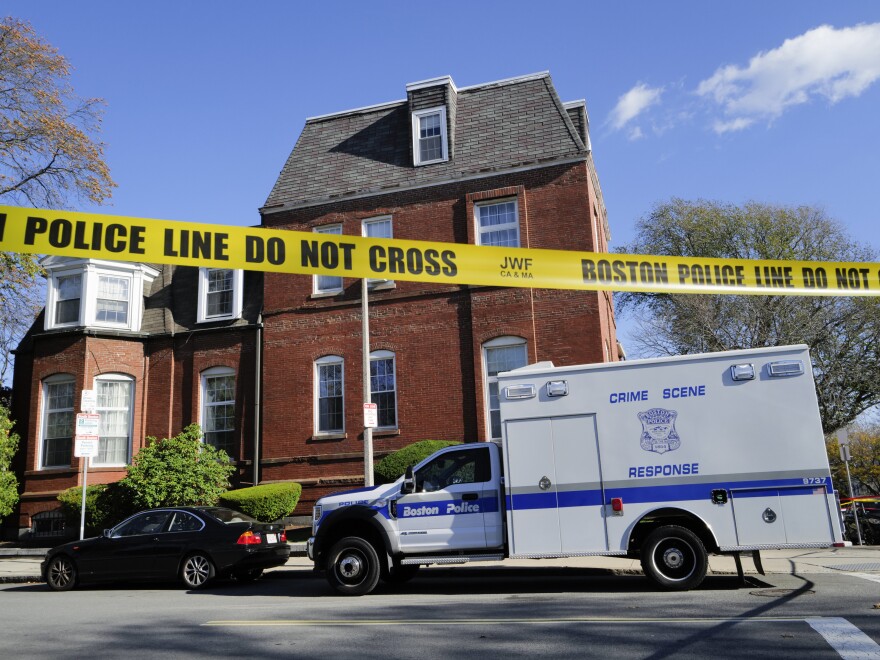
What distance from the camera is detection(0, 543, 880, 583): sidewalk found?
37.6ft

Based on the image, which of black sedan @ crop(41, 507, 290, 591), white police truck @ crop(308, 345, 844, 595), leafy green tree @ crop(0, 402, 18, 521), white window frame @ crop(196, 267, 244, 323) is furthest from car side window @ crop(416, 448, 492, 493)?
leafy green tree @ crop(0, 402, 18, 521)

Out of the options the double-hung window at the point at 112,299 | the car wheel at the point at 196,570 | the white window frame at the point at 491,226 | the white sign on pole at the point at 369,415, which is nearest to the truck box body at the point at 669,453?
the white sign on pole at the point at 369,415

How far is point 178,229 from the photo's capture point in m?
9.59

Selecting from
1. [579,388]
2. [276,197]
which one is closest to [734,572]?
[579,388]

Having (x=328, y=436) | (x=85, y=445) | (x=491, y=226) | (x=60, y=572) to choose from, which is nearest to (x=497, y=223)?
(x=491, y=226)

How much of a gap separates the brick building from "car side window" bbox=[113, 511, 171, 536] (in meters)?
7.17

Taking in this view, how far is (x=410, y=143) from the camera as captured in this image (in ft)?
71.1

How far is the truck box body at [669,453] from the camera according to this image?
945 centimetres

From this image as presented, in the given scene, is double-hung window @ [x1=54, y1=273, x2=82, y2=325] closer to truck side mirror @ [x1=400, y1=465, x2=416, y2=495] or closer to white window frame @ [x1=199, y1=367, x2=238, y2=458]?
white window frame @ [x1=199, y1=367, x2=238, y2=458]

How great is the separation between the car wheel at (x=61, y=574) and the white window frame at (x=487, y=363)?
9.75 m

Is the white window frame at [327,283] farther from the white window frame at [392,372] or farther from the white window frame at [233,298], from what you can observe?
the white window frame at [233,298]

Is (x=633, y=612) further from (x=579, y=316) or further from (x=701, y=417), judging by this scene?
(x=579, y=316)

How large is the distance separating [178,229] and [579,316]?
11386 millimetres

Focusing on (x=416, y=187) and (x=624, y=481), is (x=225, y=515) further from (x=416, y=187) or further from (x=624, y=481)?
(x=416, y=187)
